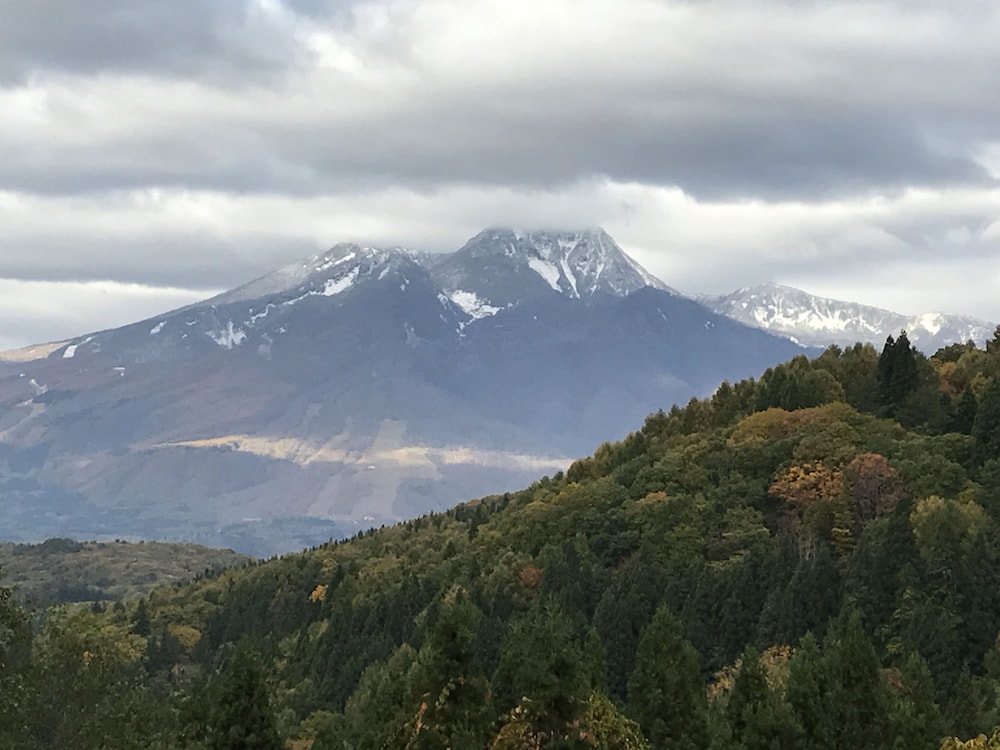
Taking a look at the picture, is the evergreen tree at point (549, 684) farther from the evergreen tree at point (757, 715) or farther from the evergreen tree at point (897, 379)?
the evergreen tree at point (897, 379)

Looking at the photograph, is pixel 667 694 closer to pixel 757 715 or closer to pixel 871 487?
pixel 757 715

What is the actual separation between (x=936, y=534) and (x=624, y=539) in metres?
38.7

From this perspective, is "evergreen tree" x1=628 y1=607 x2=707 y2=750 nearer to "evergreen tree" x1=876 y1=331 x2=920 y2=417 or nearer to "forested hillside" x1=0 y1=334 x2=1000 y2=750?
"forested hillside" x1=0 y1=334 x2=1000 y2=750

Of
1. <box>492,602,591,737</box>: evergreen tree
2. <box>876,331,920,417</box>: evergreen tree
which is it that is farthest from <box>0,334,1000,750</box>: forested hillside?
<box>876,331,920,417</box>: evergreen tree

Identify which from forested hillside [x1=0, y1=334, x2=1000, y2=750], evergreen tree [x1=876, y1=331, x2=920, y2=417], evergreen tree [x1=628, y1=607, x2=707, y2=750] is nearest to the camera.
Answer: forested hillside [x1=0, y1=334, x2=1000, y2=750]

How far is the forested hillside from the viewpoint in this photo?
54.5 m

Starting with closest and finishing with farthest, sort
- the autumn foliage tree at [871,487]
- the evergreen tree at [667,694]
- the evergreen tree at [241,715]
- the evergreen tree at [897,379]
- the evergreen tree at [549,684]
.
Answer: the evergreen tree at [549,684] → the evergreen tree at [241,715] → the evergreen tree at [667,694] → the autumn foliage tree at [871,487] → the evergreen tree at [897,379]

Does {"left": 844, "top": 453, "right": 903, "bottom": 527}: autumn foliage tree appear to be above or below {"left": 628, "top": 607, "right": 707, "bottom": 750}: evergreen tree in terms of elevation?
above

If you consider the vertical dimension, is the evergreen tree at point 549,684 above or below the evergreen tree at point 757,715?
above

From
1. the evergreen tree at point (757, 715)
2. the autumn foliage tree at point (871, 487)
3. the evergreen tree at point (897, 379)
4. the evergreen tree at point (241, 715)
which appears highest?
the evergreen tree at point (897, 379)

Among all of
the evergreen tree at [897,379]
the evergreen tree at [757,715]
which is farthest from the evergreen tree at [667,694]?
the evergreen tree at [897,379]

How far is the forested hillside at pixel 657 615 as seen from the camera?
179ft

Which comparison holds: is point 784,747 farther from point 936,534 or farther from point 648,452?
point 648,452

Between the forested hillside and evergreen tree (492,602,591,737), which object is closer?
evergreen tree (492,602,591,737)
